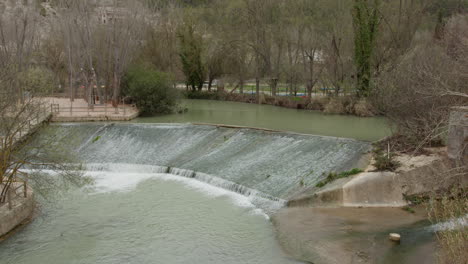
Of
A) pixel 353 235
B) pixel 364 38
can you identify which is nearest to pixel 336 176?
pixel 353 235

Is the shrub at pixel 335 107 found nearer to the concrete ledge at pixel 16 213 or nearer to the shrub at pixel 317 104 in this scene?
the shrub at pixel 317 104

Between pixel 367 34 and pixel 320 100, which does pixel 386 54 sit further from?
pixel 320 100

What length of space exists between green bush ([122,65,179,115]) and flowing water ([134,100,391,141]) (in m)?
0.83

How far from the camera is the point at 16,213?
45.5 ft

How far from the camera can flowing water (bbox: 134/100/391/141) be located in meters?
24.8

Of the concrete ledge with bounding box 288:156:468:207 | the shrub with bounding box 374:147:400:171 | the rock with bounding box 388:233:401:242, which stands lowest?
the rock with bounding box 388:233:401:242

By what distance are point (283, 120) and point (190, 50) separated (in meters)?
15.4

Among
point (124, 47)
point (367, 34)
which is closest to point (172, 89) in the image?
point (124, 47)

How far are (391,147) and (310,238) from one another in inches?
235

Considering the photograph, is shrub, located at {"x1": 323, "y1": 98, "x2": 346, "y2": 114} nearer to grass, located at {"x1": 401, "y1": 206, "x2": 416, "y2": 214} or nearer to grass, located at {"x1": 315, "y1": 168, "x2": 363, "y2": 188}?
grass, located at {"x1": 315, "y1": 168, "x2": 363, "y2": 188}

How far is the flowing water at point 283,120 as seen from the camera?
2483 cm

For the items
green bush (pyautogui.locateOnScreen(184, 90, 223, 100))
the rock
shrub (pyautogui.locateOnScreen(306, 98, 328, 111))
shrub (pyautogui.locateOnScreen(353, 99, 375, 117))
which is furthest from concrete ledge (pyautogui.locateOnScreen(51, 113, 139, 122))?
the rock

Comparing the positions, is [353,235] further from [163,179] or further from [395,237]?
[163,179]

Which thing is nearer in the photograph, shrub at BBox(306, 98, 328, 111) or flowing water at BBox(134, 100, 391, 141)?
flowing water at BBox(134, 100, 391, 141)
